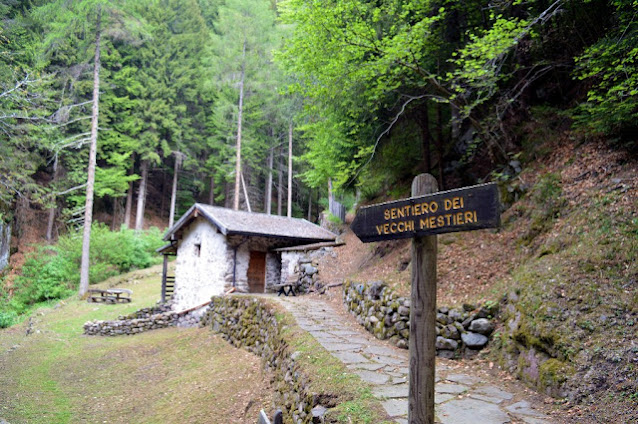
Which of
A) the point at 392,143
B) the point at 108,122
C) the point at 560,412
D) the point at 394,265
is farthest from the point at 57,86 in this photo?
the point at 560,412

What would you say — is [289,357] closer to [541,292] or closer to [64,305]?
[541,292]

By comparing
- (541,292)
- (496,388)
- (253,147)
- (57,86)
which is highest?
(57,86)

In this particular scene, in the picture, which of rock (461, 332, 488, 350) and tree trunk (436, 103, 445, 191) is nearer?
rock (461, 332, 488, 350)

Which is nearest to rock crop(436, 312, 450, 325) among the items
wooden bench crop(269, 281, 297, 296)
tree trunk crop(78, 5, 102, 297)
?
wooden bench crop(269, 281, 297, 296)

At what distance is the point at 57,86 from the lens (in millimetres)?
22047

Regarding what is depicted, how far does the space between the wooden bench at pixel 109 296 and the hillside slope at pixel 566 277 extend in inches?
561

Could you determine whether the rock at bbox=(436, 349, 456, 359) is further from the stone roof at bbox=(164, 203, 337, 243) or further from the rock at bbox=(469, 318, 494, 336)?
the stone roof at bbox=(164, 203, 337, 243)

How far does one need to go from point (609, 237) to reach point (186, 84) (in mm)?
29210

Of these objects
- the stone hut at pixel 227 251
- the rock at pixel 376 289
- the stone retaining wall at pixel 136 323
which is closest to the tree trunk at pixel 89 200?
the stone retaining wall at pixel 136 323

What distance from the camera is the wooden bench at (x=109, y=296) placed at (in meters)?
16.9

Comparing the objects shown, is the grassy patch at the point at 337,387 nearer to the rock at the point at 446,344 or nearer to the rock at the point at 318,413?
the rock at the point at 318,413

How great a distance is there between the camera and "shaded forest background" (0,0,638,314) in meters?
6.81

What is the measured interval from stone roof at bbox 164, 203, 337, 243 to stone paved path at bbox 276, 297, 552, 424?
7037mm

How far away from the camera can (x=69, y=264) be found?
764 inches
